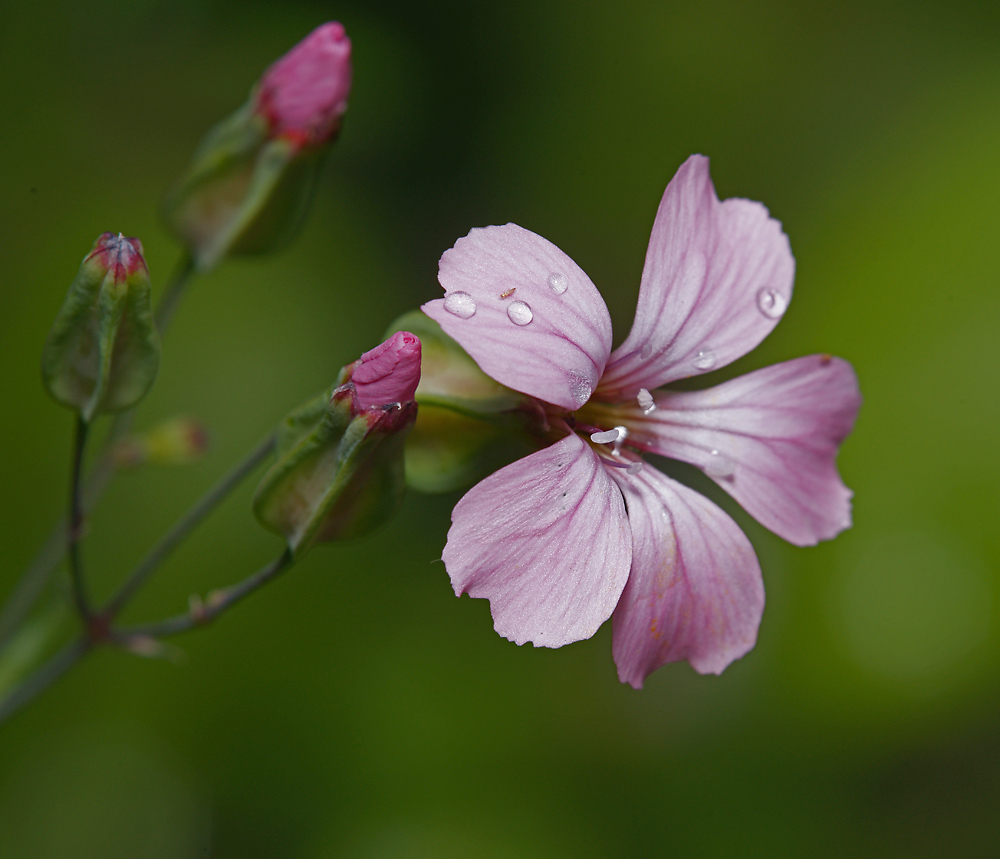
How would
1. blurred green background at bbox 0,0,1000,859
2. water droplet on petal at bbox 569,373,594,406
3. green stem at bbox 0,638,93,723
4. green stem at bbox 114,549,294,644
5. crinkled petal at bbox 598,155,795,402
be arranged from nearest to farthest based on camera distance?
water droplet on petal at bbox 569,373,594,406 < crinkled petal at bbox 598,155,795,402 < green stem at bbox 114,549,294,644 < green stem at bbox 0,638,93,723 < blurred green background at bbox 0,0,1000,859

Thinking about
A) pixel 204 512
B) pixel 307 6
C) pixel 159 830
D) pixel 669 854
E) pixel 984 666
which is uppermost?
pixel 307 6

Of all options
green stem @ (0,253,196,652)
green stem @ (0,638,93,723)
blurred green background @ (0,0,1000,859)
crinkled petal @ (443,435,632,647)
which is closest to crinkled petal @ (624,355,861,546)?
crinkled petal @ (443,435,632,647)

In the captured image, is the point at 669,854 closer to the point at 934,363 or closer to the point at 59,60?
the point at 934,363

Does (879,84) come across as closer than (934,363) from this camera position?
No

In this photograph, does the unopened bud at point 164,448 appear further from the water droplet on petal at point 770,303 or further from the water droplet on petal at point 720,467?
the water droplet on petal at point 770,303

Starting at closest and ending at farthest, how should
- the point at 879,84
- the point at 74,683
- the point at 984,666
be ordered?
the point at 984,666, the point at 74,683, the point at 879,84

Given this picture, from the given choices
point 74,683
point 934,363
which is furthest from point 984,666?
point 74,683

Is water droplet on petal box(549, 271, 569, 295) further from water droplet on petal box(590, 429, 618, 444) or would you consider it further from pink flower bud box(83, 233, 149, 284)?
pink flower bud box(83, 233, 149, 284)
